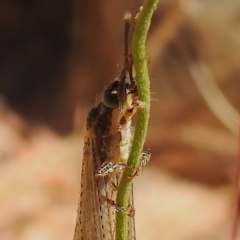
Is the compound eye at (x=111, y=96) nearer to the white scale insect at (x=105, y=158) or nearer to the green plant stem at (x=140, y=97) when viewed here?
the white scale insect at (x=105, y=158)

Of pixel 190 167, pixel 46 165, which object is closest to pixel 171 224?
pixel 190 167

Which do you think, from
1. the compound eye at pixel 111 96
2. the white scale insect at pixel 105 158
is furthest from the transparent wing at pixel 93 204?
the compound eye at pixel 111 96

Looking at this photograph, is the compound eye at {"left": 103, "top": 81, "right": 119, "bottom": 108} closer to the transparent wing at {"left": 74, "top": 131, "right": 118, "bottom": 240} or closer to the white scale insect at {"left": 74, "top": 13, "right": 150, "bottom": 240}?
the white scale insect at {"left": 74, "top": 13, "right": 150, "bottom": 240}

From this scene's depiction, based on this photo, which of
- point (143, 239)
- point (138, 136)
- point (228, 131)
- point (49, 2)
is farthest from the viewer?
point (49, 2)

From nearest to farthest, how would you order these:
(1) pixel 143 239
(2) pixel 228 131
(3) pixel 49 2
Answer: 1. (1) pixel 143 239
2. (2) pixel 228 131
3. (3) pixel 49 2

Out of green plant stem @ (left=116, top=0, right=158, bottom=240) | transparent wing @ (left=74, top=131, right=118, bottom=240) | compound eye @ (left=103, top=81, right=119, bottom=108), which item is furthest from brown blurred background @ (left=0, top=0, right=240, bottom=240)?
green plant stem @ (left=116, top=0, right=158, bottom=240)

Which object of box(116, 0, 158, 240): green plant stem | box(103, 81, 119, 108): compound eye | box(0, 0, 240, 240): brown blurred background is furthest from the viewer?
box(0, 0, 240, 240): brown blurred background

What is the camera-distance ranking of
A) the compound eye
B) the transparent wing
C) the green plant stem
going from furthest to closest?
1. the transparent wing
2. the compound eye
3. the green plant stem

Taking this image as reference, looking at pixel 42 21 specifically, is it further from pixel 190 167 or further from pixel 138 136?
pixel 138 136
